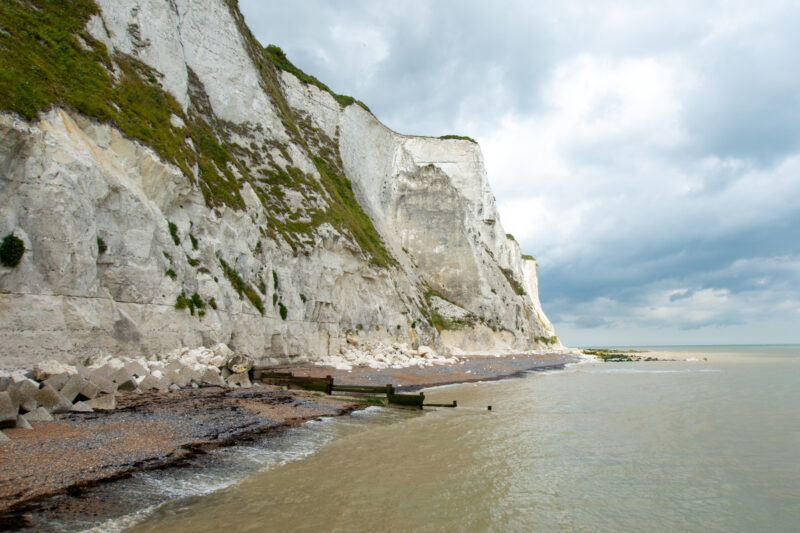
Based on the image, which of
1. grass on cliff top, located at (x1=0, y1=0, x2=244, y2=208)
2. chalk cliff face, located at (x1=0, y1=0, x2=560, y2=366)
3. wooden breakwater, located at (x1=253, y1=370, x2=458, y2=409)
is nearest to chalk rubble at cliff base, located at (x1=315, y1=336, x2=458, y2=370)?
chalk cliff face, located at (x1=0, y1=0, x2=560, y2=366)

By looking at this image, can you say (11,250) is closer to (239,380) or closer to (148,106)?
(239,380)

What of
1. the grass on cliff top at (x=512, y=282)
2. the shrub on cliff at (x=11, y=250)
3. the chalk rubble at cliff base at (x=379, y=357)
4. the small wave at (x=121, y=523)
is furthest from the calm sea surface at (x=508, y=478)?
the grass on cliff top at (x=512, y=282)

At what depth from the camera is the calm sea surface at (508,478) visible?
261 inches

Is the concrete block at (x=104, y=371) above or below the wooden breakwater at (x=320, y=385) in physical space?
above

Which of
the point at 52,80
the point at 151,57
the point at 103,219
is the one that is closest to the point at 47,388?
the point at 103,219

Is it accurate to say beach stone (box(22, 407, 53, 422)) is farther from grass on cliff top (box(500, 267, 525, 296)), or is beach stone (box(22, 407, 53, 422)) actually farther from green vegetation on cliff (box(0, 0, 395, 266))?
grass on cliff top (box(500, 267, 525, 296))

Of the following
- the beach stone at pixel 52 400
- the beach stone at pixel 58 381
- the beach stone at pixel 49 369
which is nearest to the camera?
the beach stone at pixel 52 400

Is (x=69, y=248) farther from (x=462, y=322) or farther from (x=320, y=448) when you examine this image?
(x=462, y=322)

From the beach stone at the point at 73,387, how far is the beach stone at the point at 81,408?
338 mm

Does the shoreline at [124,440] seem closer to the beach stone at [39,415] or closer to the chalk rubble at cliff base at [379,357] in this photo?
the beach stone at [39,415]

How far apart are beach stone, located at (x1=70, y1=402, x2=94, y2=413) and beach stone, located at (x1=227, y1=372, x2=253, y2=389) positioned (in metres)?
6.87

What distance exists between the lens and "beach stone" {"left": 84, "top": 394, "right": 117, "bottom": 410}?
10.5 m

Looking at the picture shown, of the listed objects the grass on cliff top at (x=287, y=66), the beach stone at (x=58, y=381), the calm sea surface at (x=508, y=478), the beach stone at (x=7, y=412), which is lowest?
the calm sea surface at (x=508, y=478)

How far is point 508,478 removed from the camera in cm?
870
